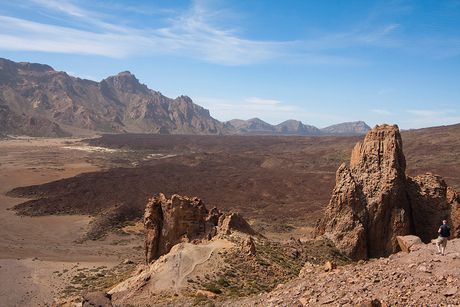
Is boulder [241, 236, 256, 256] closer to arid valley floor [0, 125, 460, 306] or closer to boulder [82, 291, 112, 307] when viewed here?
boulder [82, 291, 112, 307]

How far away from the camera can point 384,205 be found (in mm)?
15914

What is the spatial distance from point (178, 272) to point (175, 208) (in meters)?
6.16

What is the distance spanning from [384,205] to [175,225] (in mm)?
13015

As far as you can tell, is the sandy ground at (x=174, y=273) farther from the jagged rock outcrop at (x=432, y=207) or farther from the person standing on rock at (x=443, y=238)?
the jagged rock outcrop at (x=432, y=207)

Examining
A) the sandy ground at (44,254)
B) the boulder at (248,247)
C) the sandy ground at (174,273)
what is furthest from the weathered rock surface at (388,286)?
the sandy ground at (44,254)

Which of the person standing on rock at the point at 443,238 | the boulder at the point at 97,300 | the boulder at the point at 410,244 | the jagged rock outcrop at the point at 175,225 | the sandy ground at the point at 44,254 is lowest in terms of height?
the sandy ground at the point at 44,254

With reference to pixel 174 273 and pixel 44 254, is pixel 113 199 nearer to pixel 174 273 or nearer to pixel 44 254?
pixel 44 254

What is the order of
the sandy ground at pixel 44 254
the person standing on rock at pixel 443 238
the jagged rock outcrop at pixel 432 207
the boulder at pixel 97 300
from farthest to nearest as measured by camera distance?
the sandy ground at pixel 44 254 < the jagged rock outcrop at pixel 432 207 < the boulder at pixel 97 300 < the person standing on rock at pixel 443 238

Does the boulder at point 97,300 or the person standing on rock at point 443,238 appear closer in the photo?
the person standing on rock at point 443,238

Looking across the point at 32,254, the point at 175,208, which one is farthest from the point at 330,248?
the point at 32,254

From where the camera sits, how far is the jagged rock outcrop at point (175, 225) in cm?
1983

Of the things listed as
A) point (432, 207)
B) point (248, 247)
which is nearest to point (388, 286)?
point (248, 247)

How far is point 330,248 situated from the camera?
16.4 meters

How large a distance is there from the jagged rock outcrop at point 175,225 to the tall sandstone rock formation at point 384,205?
23.8 feet
